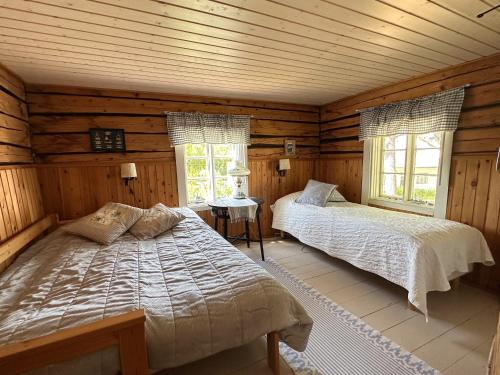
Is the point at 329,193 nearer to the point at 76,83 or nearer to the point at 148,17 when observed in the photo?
the point at 148,17

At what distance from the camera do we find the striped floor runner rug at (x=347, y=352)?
5.12 feet

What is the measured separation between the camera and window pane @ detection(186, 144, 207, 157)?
3536 mm

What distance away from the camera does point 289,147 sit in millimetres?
4078

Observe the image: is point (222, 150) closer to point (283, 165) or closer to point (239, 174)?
point (239, 174)

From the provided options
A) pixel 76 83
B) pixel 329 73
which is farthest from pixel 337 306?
pixel 76 83

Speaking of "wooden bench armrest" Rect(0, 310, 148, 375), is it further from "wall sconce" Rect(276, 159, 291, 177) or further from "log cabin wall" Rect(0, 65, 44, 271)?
"wall sconce" Rect(276, 159, 291, 177)

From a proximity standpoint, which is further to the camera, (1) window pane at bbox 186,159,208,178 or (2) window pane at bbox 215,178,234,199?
(2) window pane at bbox 215,178,234,199

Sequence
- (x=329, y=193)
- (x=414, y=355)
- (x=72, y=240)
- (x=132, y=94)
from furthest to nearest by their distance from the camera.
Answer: (x=329, y=193) → (x=132, y=94) → (x=72, y=240) → (x=414, y=355)

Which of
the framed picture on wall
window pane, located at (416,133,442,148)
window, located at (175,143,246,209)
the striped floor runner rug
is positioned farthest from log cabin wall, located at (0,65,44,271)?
window pane, located at (416,133,442,148)

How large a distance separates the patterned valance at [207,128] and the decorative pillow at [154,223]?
1.11 metres

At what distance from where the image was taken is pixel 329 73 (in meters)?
2.62

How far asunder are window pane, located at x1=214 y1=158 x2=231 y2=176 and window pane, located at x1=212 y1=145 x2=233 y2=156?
0.09 metres

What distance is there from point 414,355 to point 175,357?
5.24ft

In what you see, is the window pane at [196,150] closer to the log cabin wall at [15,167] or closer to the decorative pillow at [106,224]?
the decorative pillow at [106,224]
